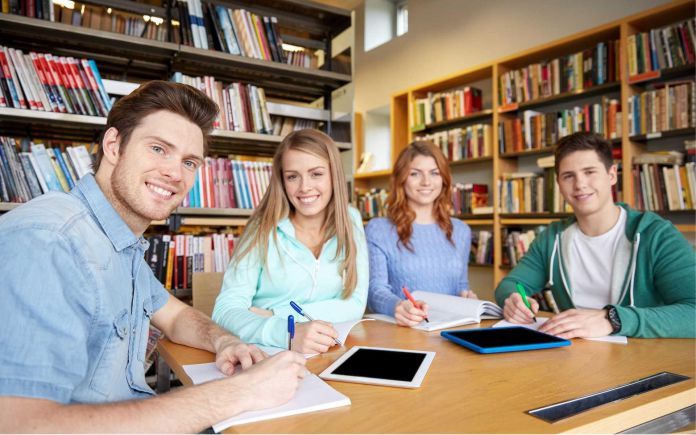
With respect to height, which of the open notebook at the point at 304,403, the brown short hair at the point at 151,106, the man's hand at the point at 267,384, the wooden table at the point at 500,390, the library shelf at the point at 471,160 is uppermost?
the library shelf at the point at 471,160

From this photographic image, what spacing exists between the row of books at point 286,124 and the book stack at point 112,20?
2.49ft

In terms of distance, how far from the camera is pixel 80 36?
2.46m

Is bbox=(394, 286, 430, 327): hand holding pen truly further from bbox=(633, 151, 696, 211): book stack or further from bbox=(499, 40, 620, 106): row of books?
bbox=(499, 40, 620, 106): row of books

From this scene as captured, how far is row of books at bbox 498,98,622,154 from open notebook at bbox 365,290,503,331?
2318 millimetres

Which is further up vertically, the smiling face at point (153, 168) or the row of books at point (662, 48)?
the row of books at point (662, 48)

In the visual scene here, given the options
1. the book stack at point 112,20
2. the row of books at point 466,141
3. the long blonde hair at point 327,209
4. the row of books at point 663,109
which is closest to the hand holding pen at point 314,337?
the long blonde hair at point 327,209

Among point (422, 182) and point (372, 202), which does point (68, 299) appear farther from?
point (372, 202)

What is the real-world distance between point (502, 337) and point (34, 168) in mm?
2396

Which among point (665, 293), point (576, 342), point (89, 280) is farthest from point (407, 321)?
point (89, 280)

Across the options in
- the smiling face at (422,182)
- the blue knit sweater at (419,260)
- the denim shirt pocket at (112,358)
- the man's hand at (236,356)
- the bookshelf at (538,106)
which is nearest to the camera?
the denim shirt pocket at (112,358)

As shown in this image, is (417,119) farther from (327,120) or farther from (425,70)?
(327,120)

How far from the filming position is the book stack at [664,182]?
2.85m

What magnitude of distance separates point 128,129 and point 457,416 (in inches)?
32.8

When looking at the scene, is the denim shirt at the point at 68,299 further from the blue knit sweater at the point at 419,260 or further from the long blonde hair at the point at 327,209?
the blue knit sweater at the point at 419,260
